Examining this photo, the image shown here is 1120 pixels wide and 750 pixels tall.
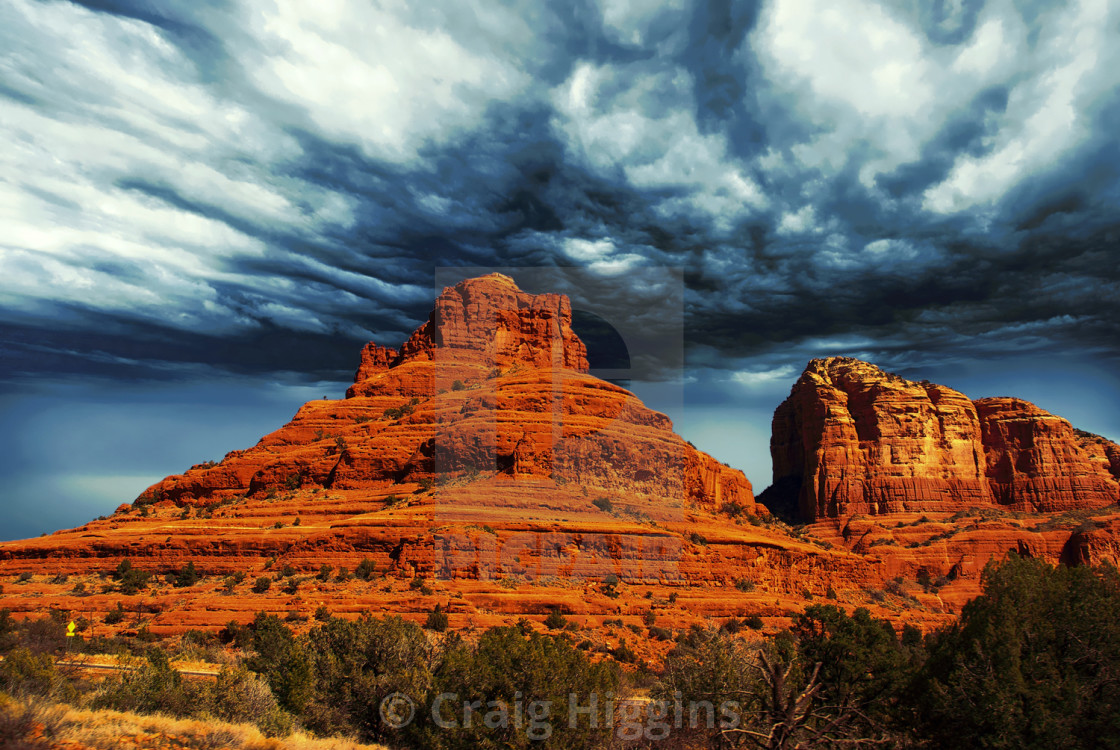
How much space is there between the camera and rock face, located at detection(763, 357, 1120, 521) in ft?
294

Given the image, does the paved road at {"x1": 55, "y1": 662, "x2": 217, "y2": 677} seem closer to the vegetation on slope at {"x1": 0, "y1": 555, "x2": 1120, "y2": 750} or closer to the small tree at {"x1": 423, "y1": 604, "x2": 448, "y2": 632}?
the vegetation on slope at {"x1": 0, "y1": 555, "x2": 1120, "y2": 750}

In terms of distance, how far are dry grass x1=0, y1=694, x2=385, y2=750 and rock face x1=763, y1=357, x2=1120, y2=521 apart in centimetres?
9535

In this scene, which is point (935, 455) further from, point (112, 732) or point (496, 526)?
point (112, 732)

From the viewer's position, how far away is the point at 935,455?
305ft

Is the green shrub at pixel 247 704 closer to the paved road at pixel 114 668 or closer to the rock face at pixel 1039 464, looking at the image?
the paved road at pixel 114 668

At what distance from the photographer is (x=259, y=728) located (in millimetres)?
14125

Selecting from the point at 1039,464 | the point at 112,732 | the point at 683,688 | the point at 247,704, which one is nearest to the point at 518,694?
the point at 683,688

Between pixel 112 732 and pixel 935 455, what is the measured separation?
10626cm

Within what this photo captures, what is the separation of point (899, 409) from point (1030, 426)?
1952 centimetres

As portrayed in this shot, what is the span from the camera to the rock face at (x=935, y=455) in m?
89.5

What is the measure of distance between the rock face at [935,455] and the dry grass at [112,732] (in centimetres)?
9535

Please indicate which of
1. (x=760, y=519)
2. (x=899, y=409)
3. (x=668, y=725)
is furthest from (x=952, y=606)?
(x=668, y=725)

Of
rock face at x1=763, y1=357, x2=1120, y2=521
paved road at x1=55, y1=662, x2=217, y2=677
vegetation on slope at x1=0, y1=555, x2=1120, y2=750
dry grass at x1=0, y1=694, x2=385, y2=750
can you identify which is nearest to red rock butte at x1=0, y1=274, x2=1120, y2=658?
rock face at x1=763, y1=357, x2=1120, y2=521

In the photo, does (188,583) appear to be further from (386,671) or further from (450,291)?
(450,291)
